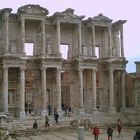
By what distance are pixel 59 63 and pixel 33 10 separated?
5982 mm

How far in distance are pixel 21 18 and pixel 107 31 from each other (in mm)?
10486

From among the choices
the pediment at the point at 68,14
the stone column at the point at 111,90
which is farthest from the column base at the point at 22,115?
the pediment at the point at 68,14

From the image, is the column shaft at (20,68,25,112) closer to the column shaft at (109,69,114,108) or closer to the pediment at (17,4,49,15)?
the pediment at (17,4,49,15)

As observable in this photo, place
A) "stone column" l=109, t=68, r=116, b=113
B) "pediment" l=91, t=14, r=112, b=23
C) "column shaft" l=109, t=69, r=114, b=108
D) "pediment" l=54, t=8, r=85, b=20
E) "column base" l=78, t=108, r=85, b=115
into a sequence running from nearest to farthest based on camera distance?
"column base" l=78, t=108, r=85, b=115
"pediment" l=54, t=8, r=85, b=20
"stone column" l=109, t=68, r=116, b=113
"column shaft" l=109, t=69, r=114, b=108
"pediment" l=91, t=14, r=112, b=23

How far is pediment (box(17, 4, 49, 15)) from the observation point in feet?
130

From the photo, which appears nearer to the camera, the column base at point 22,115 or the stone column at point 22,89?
the column base at point 22,115

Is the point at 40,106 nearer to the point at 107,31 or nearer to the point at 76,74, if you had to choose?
the point at 76,74

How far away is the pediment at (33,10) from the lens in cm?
3972

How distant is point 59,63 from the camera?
3994cm

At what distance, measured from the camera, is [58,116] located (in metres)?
37.4

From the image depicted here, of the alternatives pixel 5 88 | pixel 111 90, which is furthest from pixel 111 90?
pixel 5 88

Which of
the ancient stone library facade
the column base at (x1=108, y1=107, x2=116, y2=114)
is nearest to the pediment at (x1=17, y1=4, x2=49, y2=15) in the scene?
the ancient stone library facade

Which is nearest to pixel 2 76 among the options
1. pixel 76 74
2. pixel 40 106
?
pixel 40 106

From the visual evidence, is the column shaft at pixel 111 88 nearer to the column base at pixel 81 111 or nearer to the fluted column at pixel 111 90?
the fluted column at pixel 111 90
